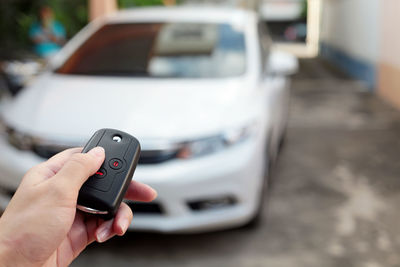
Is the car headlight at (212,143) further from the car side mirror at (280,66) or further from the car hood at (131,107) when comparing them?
the car side mirror at (280,66)

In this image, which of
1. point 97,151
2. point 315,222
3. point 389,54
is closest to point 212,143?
point 315,222

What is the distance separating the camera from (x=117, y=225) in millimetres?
1045

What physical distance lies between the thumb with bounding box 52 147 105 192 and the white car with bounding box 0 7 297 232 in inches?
81.9

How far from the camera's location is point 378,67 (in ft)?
30.6

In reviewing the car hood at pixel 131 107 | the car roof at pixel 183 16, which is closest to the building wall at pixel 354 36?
the car roof at pixel 183 16

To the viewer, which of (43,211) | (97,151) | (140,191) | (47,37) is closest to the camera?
(43,211)

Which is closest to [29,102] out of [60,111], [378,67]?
[60,111]

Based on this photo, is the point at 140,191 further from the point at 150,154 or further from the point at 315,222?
the point at 315,222

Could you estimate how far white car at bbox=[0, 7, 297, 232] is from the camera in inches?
124

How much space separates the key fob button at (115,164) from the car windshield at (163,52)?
2.93 metres

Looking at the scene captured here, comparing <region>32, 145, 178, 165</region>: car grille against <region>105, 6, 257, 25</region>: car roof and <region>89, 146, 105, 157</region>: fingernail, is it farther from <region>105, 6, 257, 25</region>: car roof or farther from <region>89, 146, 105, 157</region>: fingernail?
<region>89, 146, 105, 157</region>: fingernail

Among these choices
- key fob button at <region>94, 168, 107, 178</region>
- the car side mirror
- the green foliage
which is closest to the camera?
key fob button at <region>94, 168, 107, 178</region>

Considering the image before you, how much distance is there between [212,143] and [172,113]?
292mm

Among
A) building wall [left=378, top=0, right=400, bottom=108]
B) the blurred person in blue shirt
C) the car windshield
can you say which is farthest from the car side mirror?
the blurred person in blue shirt
